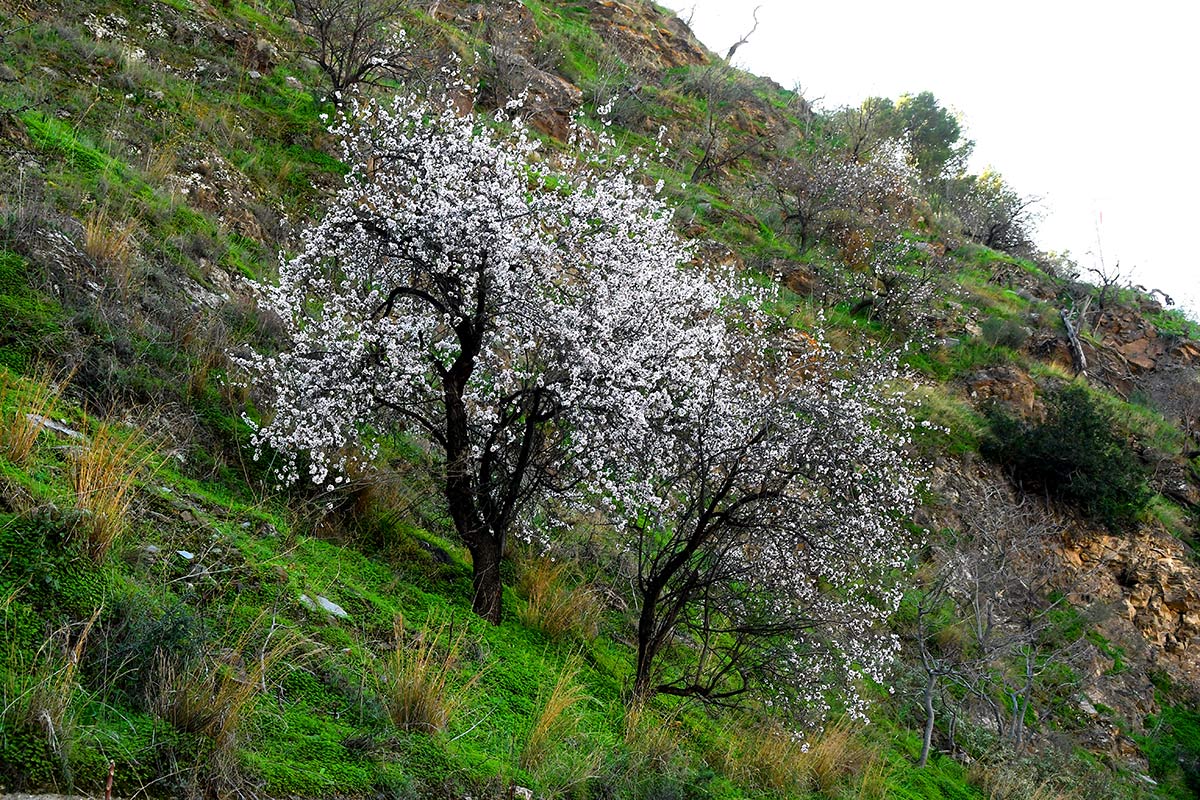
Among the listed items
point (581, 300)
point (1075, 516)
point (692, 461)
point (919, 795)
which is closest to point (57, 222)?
point (581, 300)

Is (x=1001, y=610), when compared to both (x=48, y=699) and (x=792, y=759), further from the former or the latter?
(x=48, y=699)

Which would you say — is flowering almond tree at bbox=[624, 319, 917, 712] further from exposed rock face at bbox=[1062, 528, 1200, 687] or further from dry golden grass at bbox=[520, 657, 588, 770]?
exposed rock face at bbox=[1062, 528, 1200, 687]

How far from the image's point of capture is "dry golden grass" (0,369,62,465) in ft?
13.8

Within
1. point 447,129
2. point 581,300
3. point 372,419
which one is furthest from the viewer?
point 372,419

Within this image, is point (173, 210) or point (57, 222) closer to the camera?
point (57, 222)

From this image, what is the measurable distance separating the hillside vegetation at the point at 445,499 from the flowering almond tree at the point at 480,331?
0.16 feet

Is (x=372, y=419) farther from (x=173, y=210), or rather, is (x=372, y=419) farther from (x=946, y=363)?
(x=946, y=363)

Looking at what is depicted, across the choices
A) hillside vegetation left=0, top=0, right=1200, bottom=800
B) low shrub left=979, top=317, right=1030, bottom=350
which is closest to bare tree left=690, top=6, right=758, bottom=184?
hillside vegetation left=0, top=0, right=1200, bottom=800

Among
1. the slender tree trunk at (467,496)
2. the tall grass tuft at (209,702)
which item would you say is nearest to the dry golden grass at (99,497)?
the tall grass tuft at (209,702)

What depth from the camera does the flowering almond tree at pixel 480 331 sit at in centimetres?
670

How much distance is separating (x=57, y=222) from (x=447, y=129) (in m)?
3.59

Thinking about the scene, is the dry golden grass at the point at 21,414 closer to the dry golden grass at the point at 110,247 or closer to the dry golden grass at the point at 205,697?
the dry golden grass at the point at 205,697

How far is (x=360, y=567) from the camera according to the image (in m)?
6.30

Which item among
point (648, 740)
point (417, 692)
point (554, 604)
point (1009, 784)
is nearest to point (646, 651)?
point (554, 604)
